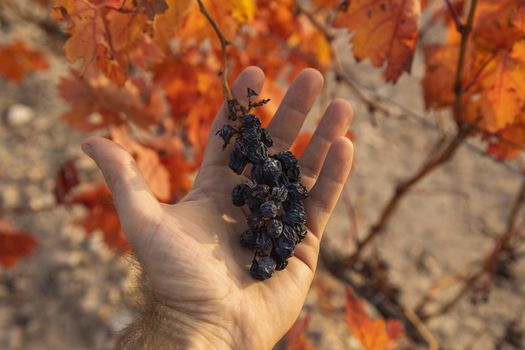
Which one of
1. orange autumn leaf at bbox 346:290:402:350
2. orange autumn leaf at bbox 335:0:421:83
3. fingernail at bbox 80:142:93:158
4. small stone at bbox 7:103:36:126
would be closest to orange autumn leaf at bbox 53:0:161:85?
fingernail at bbox 80:142:93:158

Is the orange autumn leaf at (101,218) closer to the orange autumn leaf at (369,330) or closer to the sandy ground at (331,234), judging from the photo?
the sandy ground at (331,234)

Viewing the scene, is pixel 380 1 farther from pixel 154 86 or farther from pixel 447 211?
pixel 447 211

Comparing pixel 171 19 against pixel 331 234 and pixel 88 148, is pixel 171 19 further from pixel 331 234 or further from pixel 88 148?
pixel 331 234

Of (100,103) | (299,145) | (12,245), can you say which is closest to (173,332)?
(100,103)

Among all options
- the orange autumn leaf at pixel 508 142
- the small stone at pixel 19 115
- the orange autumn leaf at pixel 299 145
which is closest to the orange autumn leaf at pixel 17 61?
the small stone at pixel 19 115

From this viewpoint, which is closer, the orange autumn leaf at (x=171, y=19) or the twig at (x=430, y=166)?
the orange autumn leaf at (x=171, y=19)

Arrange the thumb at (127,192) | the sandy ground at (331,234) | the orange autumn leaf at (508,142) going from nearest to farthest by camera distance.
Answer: the thumb at (127,192) → the orange autumn leaf at (508,142) → the sandy ground at (331,234)

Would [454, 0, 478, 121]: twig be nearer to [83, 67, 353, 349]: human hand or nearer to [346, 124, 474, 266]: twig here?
[346, 124, 474, 266]: twig
